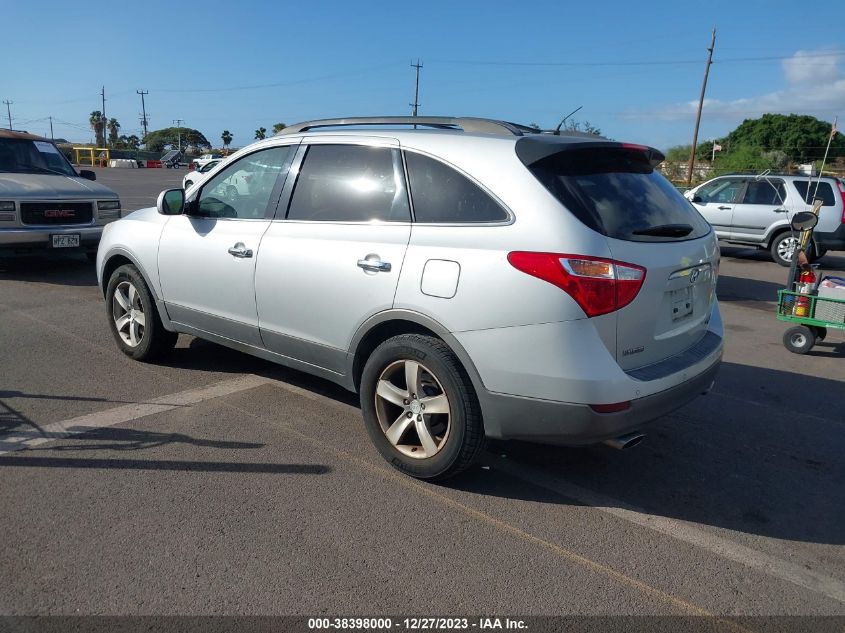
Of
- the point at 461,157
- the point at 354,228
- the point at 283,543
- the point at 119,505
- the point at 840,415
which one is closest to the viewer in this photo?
the point at 283,543

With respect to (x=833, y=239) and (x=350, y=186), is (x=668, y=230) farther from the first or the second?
(x=833, y=239)

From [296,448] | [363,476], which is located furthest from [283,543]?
[296,448]

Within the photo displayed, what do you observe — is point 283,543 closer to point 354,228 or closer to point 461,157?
point 354,228

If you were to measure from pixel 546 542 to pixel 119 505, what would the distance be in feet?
6.76

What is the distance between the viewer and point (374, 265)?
378 cm

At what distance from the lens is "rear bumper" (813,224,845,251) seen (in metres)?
13.6

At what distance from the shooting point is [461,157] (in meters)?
3.67

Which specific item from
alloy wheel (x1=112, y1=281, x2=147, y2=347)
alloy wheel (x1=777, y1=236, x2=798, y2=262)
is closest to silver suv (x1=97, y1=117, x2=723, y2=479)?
alloy wheel (x1=112, y1=281, x2=147, y2=347)

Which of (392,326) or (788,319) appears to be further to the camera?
(788,319)

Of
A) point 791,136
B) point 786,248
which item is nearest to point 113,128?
point 791,136

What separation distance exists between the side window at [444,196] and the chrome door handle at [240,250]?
1.31 meters

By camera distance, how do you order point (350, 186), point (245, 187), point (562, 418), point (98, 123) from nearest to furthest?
1. point (562, 418)
2. point (350, 186)
3. point (245, 187)
4. point (98, 123)

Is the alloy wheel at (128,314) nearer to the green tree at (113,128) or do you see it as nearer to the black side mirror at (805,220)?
the black side mirror at (805,220)

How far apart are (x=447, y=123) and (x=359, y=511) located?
226 cm
